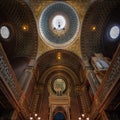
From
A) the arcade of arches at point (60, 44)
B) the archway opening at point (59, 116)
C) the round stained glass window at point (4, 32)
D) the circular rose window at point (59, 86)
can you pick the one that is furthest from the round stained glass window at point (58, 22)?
the archway opening at point (59, 116)

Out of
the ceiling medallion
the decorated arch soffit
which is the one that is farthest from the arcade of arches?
the decorated arch soffit

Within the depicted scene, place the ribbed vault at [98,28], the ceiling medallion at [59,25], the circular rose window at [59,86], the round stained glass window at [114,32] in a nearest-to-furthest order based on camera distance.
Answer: the round stained glass window at [114,32] < the ribbed vault at [98,28] < the ceiling medallion at [59,25] < the circular rose window at [59,86]

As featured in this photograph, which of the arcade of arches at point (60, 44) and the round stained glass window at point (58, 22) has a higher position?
the round stained glass window at point (58, 22)

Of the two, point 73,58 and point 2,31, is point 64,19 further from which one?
point 2,31

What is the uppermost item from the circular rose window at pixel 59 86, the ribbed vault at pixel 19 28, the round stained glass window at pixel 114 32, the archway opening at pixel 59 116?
the ribbed vault at pixel 19 28

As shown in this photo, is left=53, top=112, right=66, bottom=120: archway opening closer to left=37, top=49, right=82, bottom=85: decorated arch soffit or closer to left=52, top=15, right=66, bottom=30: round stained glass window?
left=37, top=49, right=82, bottom=85: decorated arch soffit

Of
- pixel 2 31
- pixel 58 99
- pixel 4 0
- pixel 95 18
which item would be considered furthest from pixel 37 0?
pixel 58 99

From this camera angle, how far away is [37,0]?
12805 millimetres

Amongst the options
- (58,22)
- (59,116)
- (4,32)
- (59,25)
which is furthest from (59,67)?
(4,32)

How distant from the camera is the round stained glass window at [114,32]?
38.9 ft

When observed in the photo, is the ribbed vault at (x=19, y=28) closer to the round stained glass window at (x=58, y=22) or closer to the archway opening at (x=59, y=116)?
the round stained glass window at (x=58, y=22)

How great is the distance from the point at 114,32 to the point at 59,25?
593 centimetres

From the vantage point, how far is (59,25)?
15.1 meters

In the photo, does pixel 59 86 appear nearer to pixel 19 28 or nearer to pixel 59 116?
pixel 59 116
